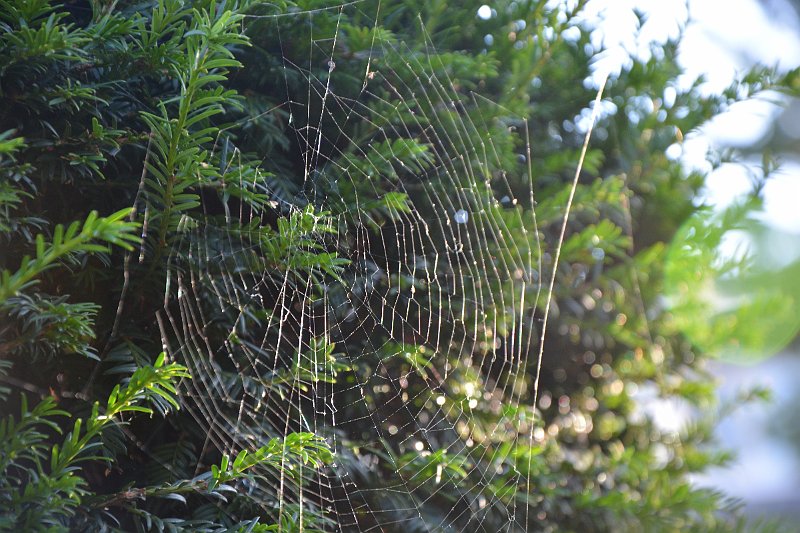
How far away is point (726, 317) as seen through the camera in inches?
36.9

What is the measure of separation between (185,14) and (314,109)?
0.47ft

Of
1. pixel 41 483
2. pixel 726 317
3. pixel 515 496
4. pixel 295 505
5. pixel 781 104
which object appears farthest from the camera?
pixel 726 317

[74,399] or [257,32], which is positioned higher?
[257,32]

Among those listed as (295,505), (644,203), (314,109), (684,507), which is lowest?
(684,507)

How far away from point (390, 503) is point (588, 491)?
0.75 feet

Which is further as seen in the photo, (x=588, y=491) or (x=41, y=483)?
(x=588, y=491)

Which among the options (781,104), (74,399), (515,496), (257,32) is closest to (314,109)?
(257,32)

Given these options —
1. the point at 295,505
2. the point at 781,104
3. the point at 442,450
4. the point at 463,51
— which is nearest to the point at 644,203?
the point at 781,104

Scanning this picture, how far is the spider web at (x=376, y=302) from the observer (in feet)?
1.77

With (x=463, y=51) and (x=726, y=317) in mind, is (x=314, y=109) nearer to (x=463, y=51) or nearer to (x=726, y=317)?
(x=463, y=51)

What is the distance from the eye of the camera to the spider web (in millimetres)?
541

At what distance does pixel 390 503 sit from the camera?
0.62m

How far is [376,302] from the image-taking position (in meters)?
0.63

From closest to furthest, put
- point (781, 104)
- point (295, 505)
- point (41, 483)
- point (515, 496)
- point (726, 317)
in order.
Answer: point (41, 483), point (295, 505), point (515, 496), point (781, 104), point (726, 317)
